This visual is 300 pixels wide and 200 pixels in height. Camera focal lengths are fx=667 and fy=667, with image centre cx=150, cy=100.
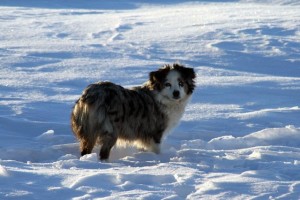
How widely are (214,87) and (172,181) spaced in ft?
18.8

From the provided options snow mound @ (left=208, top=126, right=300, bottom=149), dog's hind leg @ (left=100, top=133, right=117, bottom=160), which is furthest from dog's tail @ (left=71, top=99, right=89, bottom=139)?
snow mound @ (left=208, top=126, right=300, bottom=149)

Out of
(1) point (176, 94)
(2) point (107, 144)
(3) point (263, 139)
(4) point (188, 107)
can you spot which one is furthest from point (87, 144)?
(4) point (188, 107)

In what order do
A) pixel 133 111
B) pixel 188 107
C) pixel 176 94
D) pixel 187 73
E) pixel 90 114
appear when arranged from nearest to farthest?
pixel 90 114
pixel 133 111
pixel 176 94
pixel 187 73
pixel 188 107

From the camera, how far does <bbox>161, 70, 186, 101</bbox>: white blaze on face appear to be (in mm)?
7648

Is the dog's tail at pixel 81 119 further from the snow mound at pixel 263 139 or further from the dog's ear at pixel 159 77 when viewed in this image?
the snow mound at pixel 263 139

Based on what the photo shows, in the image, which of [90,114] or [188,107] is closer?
[90,114]

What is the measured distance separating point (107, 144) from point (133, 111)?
1.81 ft

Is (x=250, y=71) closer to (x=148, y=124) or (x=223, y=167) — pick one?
(x=148, y=124)

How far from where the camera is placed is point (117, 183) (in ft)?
17.2

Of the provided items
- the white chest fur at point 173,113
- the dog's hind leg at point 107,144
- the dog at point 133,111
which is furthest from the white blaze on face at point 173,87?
the dog's hind leg at point 107,144

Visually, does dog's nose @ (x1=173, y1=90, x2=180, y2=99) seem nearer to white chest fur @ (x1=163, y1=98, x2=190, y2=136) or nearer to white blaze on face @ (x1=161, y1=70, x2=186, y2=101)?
white blaze on face @ (x1=161, y1=70, x2=186, y2=101)

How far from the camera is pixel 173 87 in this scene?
7680 millimetres

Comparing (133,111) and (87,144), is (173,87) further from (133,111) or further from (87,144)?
(87,144)

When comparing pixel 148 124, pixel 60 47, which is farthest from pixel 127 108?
pixel 60 47
